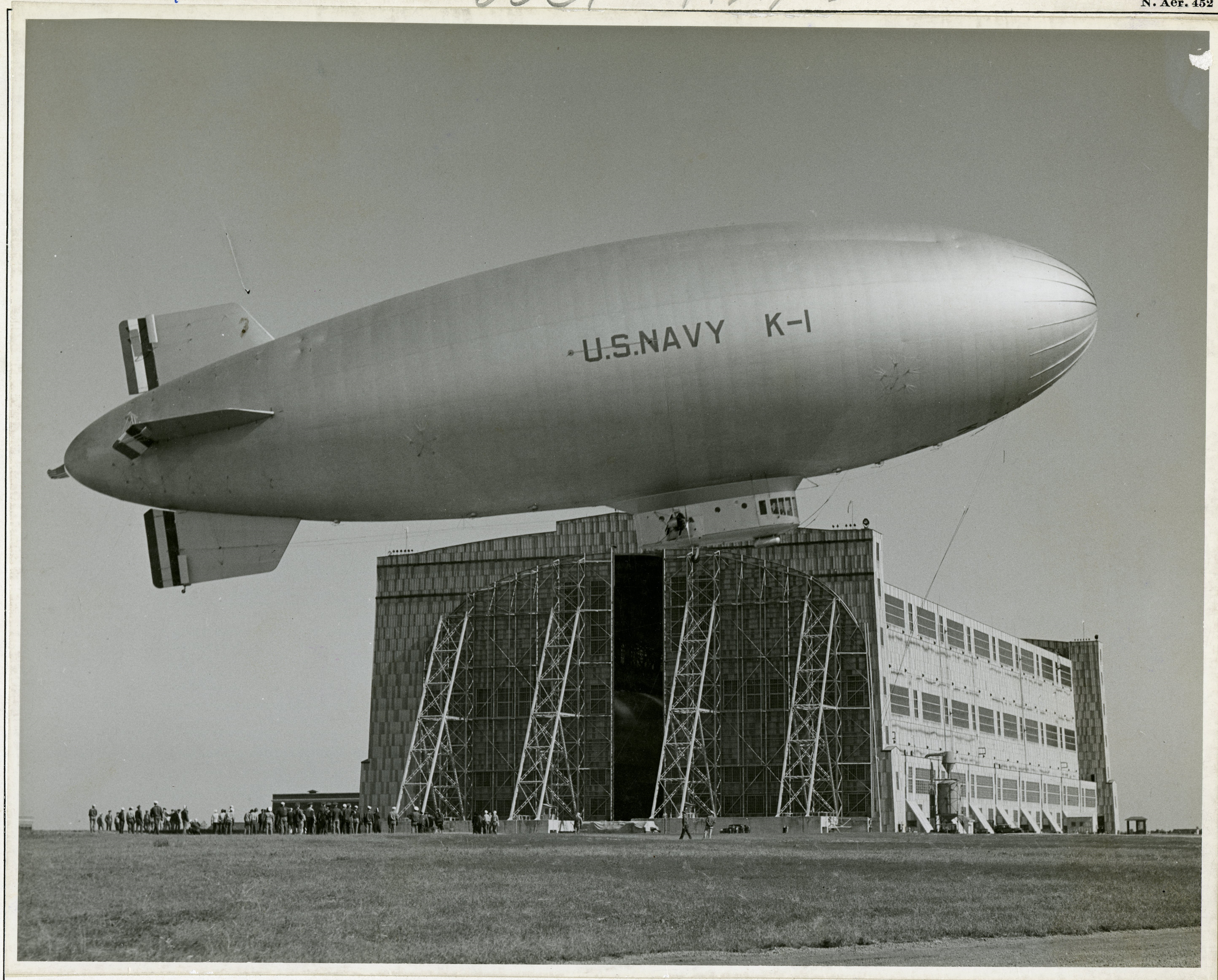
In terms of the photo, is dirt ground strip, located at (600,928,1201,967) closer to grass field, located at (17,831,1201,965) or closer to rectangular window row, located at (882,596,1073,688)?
grass field, located at (17,831,1201,965)

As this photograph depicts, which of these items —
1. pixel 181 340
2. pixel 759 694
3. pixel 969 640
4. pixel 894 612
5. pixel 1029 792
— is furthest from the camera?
pixel 1029 792

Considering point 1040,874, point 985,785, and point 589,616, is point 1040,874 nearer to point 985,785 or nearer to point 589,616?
point 589,616

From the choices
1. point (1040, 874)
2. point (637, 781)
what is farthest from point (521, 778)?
point (1040, 874)

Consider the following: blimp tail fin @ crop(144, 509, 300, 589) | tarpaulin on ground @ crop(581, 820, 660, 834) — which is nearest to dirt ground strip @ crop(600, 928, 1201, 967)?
blimp tail fin @ crop(144, 509, 300, 589)

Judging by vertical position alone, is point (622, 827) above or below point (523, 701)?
below

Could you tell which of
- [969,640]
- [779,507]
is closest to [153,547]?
[779,507]

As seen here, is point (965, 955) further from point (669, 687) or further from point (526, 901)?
point (669, 687)
